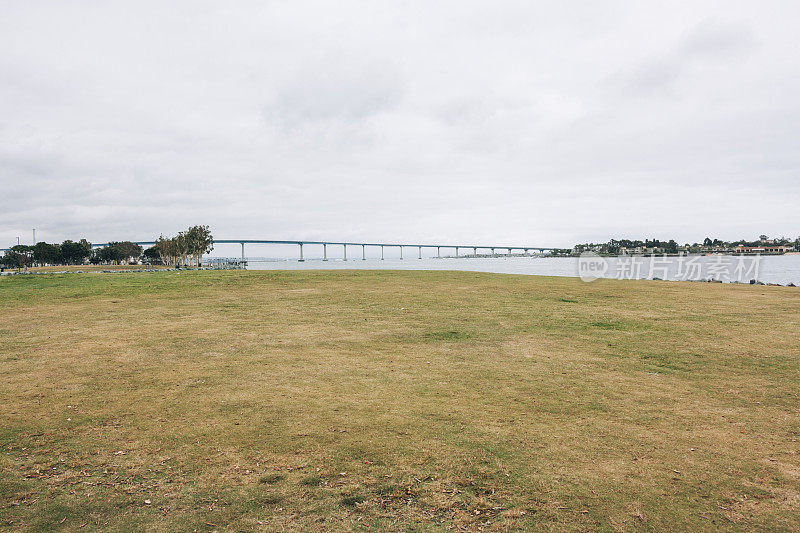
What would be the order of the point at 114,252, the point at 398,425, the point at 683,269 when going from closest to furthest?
the point at 398,425, the point at 683,269, the point at 114,252

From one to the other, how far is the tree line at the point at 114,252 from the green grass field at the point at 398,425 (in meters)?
75.9

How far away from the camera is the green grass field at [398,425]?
4145 mm

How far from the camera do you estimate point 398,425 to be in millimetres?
5949

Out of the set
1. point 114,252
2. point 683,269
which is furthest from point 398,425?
point 114,252

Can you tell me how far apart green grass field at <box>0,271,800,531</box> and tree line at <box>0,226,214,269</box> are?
7588cm

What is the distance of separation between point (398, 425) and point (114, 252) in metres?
171

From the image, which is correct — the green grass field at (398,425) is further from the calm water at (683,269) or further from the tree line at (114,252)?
the tree line at (114,252)

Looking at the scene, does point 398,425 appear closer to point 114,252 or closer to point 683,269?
point 683,269

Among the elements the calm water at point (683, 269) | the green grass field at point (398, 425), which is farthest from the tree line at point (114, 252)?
the green grass field at point (398, 425)

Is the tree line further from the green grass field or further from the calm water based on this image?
the green grass field

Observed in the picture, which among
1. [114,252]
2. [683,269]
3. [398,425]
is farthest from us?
[114,252]

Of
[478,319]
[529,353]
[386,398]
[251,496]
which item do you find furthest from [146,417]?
[478,319]

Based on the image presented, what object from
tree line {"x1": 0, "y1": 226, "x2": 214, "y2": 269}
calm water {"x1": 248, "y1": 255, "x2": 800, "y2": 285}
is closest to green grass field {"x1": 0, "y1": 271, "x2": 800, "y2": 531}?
calm water {"x1": 248, "y1": 255, "x2": 800, "y2": 285}

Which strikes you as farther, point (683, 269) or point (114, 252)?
point (114, 252)
